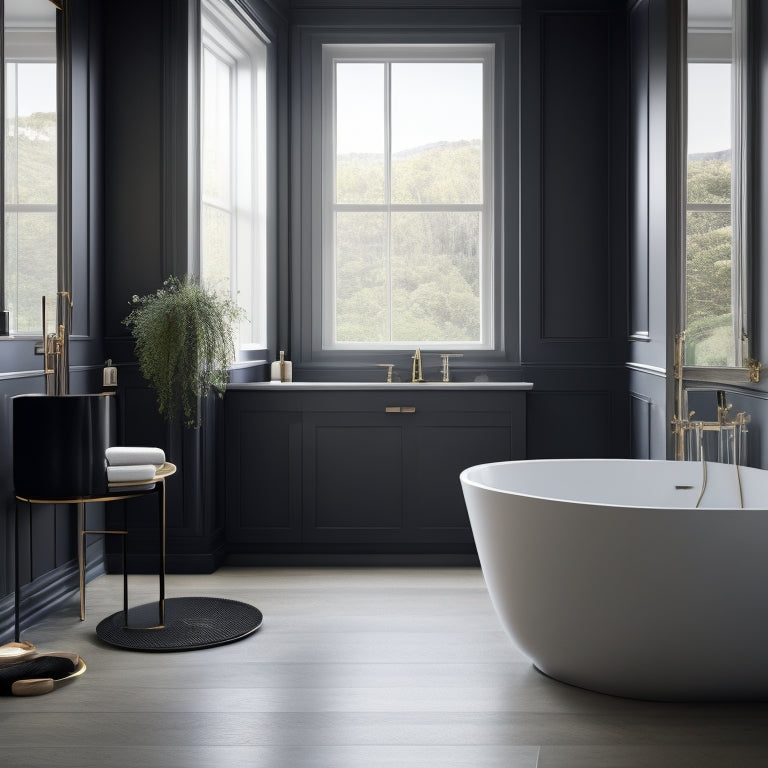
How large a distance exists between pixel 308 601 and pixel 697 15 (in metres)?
2.83

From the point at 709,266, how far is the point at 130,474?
235 centimetres

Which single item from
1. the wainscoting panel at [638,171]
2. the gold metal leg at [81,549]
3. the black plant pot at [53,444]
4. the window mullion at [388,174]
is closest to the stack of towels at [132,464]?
the black plant pot at [53,444]

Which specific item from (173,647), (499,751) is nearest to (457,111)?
(173,647)

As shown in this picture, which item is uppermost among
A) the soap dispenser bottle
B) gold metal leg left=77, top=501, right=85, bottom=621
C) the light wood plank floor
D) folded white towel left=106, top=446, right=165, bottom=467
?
the soap dispenser bottle

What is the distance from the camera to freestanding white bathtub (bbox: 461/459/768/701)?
2447 mm

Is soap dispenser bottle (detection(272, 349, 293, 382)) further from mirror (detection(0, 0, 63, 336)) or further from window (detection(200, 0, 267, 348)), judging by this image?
mirror (detection(0, 0, 63, 336))

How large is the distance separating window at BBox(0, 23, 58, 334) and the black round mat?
3.80ft

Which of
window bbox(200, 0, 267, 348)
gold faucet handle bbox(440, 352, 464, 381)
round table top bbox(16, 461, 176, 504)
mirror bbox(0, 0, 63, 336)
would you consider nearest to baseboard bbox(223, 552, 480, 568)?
gold faucet handle bbox(440, 352, 464, 381)

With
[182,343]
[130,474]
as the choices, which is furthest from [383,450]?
[130,474]

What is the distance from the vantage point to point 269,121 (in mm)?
4770

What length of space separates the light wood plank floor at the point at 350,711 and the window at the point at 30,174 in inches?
49.9

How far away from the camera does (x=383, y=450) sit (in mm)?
4410

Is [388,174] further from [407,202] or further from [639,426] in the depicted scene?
[639,426]

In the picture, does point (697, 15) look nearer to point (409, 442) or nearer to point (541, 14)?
point (541, 14)
